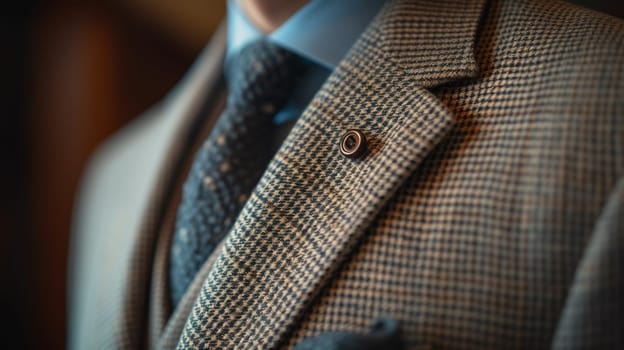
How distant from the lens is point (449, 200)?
15.5 inches

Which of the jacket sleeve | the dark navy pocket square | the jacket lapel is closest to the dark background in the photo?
the jacket lapel

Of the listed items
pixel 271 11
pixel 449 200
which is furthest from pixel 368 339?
pixel 271 11

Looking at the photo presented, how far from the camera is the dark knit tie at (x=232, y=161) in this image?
573 millimetres

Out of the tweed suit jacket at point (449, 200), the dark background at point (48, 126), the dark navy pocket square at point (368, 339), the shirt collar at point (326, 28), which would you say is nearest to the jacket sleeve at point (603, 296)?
the tweed suit jacket at point (449, 200)

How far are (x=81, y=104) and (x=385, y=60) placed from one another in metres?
1.31

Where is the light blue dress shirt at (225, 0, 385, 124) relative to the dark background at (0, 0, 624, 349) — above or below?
above

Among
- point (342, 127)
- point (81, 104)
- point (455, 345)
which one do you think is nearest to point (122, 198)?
point (342, 127)

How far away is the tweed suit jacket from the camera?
358 millimetres

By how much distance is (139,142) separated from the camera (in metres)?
0.91

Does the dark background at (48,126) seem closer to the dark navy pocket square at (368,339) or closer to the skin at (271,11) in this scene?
the skin at (271,11)

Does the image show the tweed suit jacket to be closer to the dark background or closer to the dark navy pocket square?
the dark navy pocket square

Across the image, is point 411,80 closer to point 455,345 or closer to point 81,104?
point 455,345

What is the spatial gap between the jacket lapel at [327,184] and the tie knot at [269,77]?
15 centimetres

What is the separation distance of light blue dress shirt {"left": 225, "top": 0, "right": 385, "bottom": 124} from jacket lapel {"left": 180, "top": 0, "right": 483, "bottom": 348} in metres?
0.10
